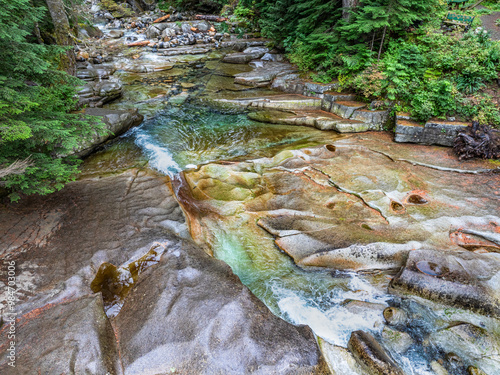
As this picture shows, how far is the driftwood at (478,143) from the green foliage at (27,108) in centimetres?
1000

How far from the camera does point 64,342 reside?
3412 millimetres

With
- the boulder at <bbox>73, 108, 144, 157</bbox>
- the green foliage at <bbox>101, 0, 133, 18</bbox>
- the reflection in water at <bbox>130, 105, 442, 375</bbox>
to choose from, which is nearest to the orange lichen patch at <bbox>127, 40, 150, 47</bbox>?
the green foliage at <bbox>101, 0, 133, 18</bbox>

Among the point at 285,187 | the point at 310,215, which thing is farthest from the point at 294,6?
the point at 310,215

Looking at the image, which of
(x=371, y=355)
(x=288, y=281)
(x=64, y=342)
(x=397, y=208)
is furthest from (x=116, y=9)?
(x=371, y=355)

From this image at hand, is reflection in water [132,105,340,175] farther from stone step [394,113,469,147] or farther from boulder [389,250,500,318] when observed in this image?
boulder [389,250,500,318]

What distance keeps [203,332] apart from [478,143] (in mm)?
9114

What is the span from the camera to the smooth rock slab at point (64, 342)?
319 cm

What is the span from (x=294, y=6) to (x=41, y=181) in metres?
15.2

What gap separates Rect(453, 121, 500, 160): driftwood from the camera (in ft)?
25.5

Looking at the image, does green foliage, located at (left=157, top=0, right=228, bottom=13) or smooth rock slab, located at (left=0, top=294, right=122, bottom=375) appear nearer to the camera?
smooth rock slab, located at (left=0, top=294, right=122, bottom=375)

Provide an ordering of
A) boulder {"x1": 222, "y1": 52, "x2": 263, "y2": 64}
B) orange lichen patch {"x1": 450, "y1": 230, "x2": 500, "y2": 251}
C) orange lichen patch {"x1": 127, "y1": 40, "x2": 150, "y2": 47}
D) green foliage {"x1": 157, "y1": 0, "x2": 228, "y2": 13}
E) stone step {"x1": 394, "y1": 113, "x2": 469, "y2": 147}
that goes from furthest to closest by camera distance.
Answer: green foliage {"x1": 157, "y1": 0, "x2": 228, "y2": 13} → orange lichen patch {"x1": 127, "y1": 40, "x2": 150, "y2": 47} → boulder {"x1": 222, "y1": 52, "x2": 263, "y2": 64} → stone step {"x1": 394, "y1": 113, "x2": 469, "y2": 147} → orange lichen patch {"x1": 450, "y1": 230, "x2": 500, "y2": 251}

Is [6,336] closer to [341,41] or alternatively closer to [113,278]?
[113,278]

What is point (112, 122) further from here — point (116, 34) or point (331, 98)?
point (116, 34)

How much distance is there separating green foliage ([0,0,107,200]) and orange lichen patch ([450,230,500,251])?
304 inches
